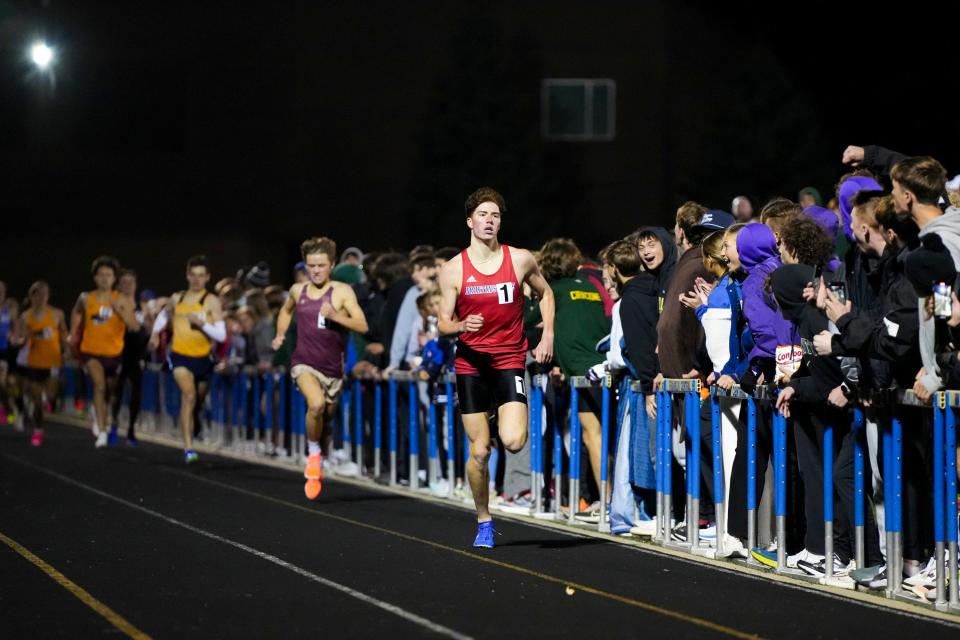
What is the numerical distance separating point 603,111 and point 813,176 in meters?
5.91

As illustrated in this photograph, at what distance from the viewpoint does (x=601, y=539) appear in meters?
13.0

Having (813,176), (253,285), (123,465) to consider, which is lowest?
(123,465)

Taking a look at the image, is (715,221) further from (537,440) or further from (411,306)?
(411,306)

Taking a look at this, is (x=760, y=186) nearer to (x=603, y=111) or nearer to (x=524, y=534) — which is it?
(x=603, y=111)

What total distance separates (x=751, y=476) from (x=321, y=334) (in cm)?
645

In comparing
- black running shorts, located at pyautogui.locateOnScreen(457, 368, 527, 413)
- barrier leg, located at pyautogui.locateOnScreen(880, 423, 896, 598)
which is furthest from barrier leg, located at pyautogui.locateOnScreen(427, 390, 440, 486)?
barrier leg, located at pyautogui.locateOnScreen(880, 423, 896, 598)

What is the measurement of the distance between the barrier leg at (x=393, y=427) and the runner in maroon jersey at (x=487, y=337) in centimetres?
503

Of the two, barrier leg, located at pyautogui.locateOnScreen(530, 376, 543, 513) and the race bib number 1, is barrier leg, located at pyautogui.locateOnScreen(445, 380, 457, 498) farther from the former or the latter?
the race bib number 1

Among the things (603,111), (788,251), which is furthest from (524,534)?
(603,111)

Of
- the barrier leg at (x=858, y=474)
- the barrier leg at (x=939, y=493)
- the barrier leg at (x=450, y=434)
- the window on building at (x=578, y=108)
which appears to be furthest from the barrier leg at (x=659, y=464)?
the window on building at (x=578, y=108)

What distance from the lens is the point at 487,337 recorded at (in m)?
12.5

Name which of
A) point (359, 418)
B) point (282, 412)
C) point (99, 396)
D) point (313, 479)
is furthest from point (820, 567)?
point (99, 396)

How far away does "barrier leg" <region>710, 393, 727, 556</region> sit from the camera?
1172cm

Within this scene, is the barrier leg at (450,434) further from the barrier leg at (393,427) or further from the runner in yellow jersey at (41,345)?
the runner in yellow jersey at (41,345)
